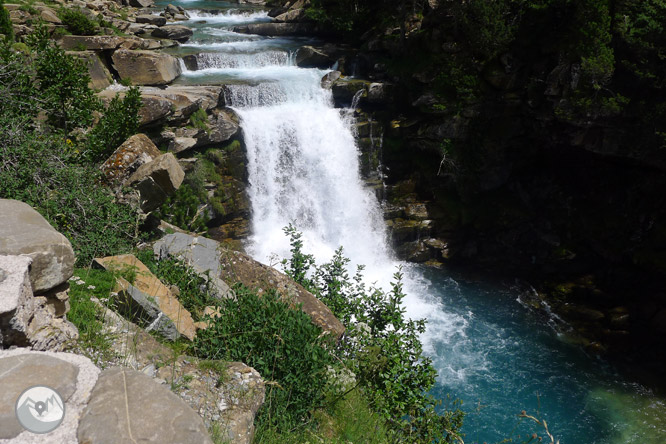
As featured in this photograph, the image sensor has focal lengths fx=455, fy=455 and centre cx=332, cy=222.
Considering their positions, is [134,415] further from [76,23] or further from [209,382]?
[76,23]

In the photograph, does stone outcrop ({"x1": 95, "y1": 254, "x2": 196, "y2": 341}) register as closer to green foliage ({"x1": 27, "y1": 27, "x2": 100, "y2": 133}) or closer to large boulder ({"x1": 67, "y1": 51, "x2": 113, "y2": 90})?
green foliage ({"x1": 27, "y1": 27, "x2": 100, "y2": 133})

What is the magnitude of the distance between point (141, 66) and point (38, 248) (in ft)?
Answer: 44.3

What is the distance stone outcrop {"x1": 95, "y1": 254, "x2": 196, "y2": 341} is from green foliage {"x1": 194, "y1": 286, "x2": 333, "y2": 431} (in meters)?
0.79

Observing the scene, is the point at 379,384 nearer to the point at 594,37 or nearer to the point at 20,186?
the point at 20,186

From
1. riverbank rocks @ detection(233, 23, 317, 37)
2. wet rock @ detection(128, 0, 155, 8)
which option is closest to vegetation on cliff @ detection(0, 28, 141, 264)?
riverbank rocks @ detection(233, 23, 317, 37)

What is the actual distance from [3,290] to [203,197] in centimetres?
1139

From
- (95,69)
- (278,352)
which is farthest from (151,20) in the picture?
(278,352)

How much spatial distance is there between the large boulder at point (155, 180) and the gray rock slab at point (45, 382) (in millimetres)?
6486

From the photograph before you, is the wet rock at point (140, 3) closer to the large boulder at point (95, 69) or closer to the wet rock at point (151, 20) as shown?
the wet rock at point (151, 20)

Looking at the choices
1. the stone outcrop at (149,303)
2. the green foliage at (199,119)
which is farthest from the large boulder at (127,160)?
the green foliage at (199,119)

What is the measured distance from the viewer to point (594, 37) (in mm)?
12914

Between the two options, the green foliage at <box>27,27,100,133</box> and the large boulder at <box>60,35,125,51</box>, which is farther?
the large boulder at <box>60,35,125,51</box>

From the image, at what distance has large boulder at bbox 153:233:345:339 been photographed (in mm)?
6625

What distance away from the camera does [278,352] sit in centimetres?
450
